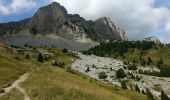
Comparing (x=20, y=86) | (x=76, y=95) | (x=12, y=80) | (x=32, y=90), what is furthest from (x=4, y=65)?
(x=76, y=95)

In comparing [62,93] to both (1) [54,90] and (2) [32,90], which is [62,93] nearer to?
(1) [54,90]

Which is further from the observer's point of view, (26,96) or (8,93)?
(8,93)

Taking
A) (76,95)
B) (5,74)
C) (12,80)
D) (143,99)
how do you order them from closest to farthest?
1. (76,95)
2. (12,80)
3. (5,74)
4. (143,99)

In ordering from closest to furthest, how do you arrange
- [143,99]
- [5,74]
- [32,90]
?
[32,90]
[5,74]
[143,99]

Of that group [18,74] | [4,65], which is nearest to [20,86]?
[18,74]

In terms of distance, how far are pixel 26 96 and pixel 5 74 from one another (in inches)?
1221

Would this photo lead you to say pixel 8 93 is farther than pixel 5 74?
No

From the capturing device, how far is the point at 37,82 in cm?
6900

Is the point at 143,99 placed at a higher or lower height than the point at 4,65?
lower

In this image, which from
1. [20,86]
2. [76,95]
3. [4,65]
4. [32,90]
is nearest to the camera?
[76,95]

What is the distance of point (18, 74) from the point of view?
88.9 m

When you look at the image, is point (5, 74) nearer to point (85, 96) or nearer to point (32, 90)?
point (32, 90)

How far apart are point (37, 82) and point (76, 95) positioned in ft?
45.1

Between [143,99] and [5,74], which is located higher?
[5,74]
